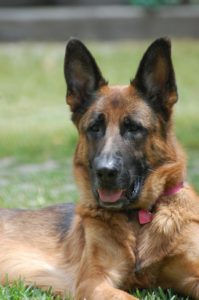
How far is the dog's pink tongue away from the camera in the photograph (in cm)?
521

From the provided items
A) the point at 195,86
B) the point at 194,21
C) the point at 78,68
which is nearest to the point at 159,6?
the point at 194,21

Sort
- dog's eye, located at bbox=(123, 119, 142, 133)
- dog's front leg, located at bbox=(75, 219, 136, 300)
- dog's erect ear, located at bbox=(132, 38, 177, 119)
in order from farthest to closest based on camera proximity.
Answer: dog's erect ear, located at bbox=(132, 38, 177, 119)
dog's eye, located at bbox=(123, 119, 142, 133)
dog's front leg, located at bbox=(75, 219, 136, 300)

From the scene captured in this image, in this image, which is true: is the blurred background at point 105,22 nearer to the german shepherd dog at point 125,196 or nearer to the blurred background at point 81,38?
the blurred background at point 81,38

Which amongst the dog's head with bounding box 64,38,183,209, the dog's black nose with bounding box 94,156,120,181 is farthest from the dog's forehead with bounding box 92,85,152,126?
the dog's black nose with bounding box 94,156,120,181

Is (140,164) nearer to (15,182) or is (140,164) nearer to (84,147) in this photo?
(84,147)

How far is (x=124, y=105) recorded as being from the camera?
5344mm

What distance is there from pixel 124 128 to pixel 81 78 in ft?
2.03

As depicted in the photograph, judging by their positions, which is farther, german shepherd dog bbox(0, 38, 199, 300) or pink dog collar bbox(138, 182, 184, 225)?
pink dog collar bbox(138, 182, 184, 225)

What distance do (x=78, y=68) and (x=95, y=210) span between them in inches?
40.3

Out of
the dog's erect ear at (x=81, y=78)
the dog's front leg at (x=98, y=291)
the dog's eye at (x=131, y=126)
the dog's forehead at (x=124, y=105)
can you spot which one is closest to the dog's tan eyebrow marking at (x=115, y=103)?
the dog's forehead at (x=124, y=105)

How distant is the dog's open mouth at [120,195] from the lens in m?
5.21

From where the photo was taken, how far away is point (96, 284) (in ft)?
16.5

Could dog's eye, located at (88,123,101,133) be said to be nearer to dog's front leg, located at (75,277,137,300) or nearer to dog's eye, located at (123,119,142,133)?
dog's eye, located at (123,119,142,133)

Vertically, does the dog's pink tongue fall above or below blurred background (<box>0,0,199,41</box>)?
above
